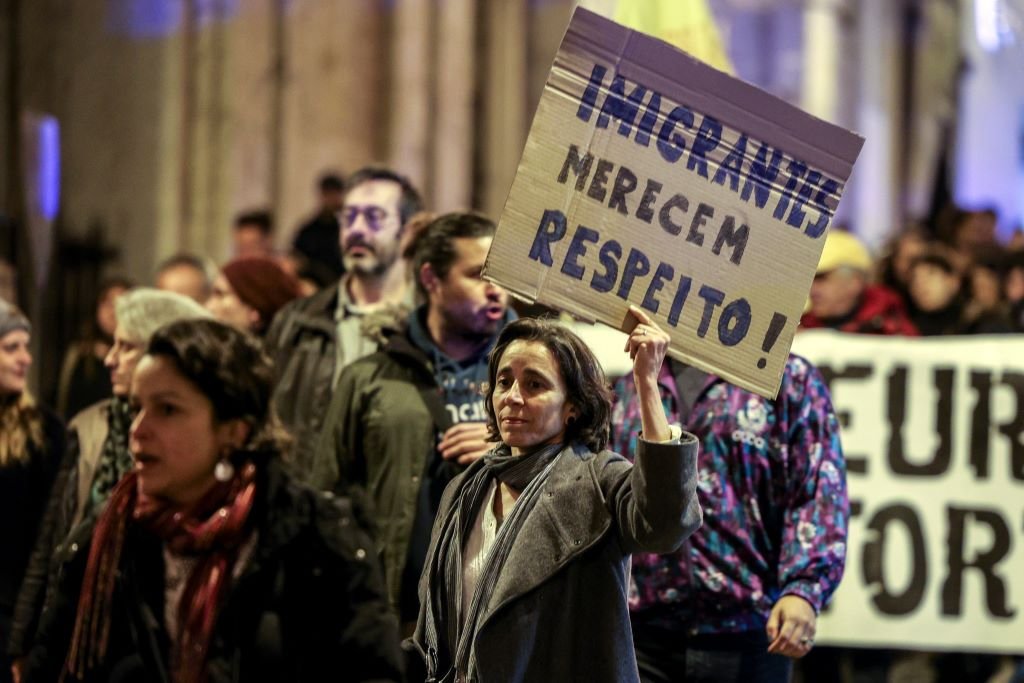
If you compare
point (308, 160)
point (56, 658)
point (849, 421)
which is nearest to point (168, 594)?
point (56, 658)

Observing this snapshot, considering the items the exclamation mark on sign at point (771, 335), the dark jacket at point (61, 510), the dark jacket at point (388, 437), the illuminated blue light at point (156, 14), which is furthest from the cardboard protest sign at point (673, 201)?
the illuminated blue light at point (156, 14)

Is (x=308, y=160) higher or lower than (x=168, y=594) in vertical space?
higher

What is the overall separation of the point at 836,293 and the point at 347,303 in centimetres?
295

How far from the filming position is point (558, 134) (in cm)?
425

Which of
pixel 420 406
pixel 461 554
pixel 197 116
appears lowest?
pixel 461 554

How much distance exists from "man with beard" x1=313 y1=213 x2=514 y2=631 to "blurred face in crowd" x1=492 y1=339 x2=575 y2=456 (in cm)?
153

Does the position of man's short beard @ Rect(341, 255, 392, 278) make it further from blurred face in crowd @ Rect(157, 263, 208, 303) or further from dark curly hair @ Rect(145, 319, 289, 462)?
dark curly hair @ Rect(145, 319, 289, 462)

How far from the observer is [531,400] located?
411 centimetres

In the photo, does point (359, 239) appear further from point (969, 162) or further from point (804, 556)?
point (969, 162)

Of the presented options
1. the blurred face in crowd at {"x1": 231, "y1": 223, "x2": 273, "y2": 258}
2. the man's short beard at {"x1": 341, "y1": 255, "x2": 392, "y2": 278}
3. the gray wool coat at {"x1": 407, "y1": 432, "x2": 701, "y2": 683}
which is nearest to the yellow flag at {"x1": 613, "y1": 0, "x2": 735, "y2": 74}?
the man's short beard at {"x1": 341, "y1": 255, "x2": 392, "y2": 278}

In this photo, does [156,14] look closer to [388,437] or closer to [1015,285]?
[1015,285]

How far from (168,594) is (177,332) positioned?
66 cm

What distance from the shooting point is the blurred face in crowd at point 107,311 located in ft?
29.7

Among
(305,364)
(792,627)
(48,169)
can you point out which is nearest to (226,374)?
(792,627)
